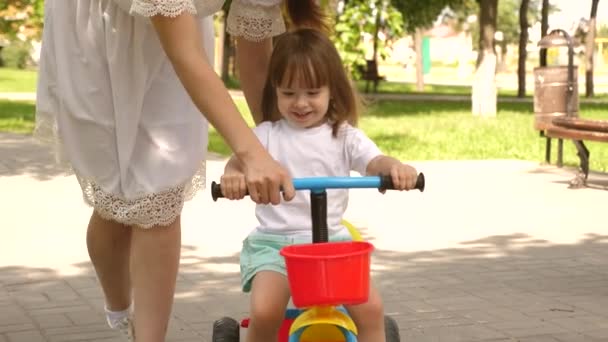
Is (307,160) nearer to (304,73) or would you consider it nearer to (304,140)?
(304,140)

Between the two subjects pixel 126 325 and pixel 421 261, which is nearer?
pixel 126 325

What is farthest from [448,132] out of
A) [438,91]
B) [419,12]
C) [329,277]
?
[419,12]

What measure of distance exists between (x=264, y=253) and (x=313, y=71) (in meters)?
0.52

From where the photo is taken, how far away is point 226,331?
407cm

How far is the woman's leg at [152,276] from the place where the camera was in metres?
4.02

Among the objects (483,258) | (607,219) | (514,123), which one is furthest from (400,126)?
(483,258)

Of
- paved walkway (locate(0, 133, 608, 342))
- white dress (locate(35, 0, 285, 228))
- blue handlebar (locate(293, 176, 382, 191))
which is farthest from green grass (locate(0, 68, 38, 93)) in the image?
blue handlebar (locate(293, 176, 382, 191))

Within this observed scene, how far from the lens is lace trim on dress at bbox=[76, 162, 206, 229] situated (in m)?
3.94

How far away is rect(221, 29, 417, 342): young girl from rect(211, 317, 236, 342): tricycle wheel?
0.29 metres

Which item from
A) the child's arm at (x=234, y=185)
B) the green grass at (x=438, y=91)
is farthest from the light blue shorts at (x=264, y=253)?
the green grass at (x=438, y=91)

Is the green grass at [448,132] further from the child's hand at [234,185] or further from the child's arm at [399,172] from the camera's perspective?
the child's hand at [234,185]

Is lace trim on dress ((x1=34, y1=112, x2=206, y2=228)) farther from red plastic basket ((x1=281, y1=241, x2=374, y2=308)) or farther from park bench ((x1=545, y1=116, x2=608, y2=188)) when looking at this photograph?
park bench ((x1=545, y1=116, x2=608, y2=188))

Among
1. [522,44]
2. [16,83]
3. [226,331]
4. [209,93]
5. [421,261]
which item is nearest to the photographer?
[209,93]

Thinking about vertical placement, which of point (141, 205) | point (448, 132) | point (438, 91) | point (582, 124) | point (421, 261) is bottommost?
point (438, 91)
